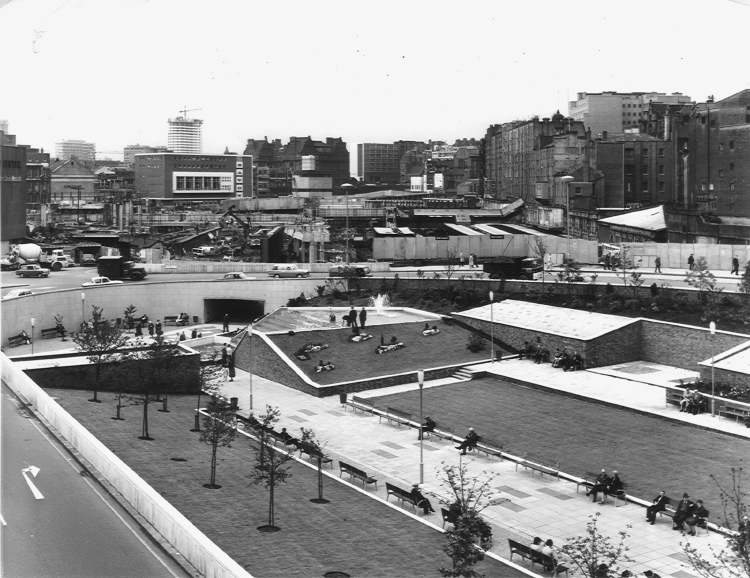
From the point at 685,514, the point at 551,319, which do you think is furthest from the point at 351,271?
the point at 685,514

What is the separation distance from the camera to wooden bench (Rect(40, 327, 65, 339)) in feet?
103

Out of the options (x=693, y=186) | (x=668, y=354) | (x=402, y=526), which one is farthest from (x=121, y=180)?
(x=402, y=526)

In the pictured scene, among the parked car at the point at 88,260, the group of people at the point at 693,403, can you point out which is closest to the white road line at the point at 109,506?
the group of people at the point at 693,403

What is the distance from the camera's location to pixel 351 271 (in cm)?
3572

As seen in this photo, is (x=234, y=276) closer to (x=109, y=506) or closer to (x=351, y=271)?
(x=351, y=271)

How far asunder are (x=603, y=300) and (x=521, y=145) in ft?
151

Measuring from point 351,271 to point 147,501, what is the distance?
24241mm

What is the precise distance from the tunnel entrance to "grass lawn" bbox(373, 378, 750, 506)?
15390 mm

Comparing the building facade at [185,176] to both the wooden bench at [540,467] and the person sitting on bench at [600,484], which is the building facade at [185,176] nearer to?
the wooden bench at [540,467]

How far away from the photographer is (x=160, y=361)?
850 inches

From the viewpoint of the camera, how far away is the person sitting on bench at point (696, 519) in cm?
1348

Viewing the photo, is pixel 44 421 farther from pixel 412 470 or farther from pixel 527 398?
pixel 527 398

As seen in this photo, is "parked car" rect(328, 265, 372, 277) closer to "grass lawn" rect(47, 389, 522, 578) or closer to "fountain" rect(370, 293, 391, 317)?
"fountain" rect(370, 293, 391, 317)

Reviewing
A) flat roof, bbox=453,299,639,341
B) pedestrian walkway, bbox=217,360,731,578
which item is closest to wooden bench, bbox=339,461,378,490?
pedestrian walkway, bbox=217,360,731,578
